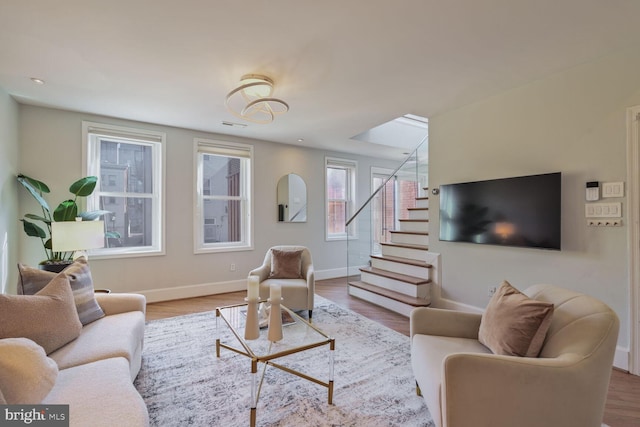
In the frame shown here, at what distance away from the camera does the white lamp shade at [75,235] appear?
2.50 meters

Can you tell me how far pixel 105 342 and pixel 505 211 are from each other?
3.48m

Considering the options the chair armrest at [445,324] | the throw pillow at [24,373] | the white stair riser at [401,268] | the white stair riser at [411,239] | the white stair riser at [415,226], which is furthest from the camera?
the white stair riser at [415,226]

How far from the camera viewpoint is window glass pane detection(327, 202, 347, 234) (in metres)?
5.82

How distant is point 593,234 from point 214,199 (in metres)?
4.62

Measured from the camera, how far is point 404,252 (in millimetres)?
4215

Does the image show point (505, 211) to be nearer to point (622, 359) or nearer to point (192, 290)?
point (622, 359)

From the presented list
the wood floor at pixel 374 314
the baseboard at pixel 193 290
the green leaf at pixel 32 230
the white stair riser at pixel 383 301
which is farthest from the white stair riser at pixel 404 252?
the green leaf at pixel 32 230

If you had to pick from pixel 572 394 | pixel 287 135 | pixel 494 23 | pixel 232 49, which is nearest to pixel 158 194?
pixel 287 135

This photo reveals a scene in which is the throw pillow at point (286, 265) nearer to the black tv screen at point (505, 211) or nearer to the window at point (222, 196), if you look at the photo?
the window at point (222, 196)

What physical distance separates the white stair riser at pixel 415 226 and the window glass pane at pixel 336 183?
1660 mm

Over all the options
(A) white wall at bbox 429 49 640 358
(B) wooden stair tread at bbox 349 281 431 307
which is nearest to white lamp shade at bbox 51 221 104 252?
(B) wooden stair tread at bbox 349 281 431 307

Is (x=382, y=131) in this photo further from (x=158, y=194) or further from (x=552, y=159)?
(x=158, y=194)

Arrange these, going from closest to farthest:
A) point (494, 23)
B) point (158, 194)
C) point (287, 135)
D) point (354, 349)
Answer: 1. point (494, 23)
2. point (354, 349)
3. point (158, 194)
4. point (287, 135)

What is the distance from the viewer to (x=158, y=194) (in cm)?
417
